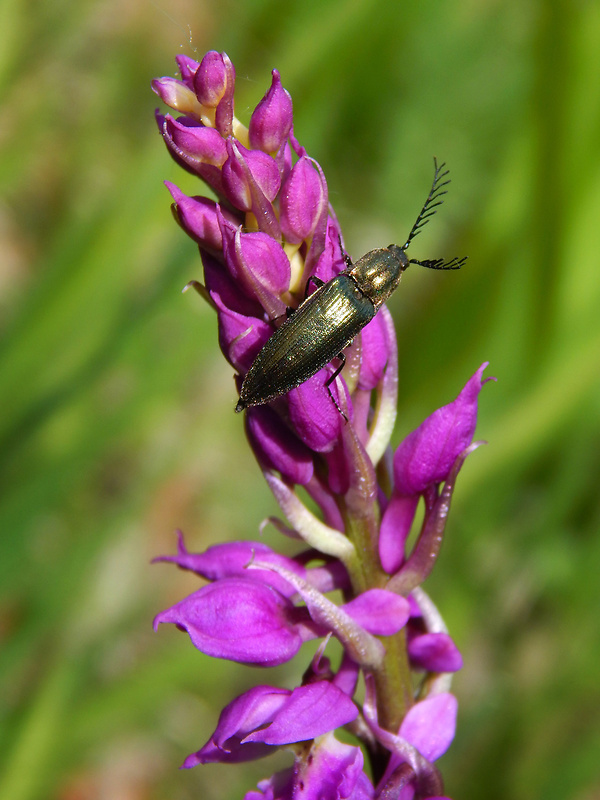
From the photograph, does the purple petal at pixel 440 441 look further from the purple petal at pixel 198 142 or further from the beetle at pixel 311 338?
the purple petal at pixel 198 142

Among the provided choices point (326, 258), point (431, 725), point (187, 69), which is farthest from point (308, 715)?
point (187, 69)

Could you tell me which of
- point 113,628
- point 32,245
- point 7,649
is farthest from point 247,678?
point 32,245

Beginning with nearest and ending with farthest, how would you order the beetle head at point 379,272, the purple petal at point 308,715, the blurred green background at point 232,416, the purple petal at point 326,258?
the purple petal at point 308,715 < the purple petal at point 326,258 < the beetle head at point 379,272 < the blurred green background at point 232,416

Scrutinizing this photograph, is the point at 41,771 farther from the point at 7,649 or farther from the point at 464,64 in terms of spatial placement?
the point at 464,64

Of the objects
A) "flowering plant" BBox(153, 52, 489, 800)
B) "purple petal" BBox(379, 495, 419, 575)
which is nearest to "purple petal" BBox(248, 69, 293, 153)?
"flowering plant" BBox(153, 52, 489, 800)

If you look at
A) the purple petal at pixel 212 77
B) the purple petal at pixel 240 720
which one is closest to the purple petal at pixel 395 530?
the purple petal at pixel 240 720

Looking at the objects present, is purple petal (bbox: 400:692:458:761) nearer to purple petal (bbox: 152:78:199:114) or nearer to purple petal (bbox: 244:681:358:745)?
purple petal (bbox: 244:681:358:745)
